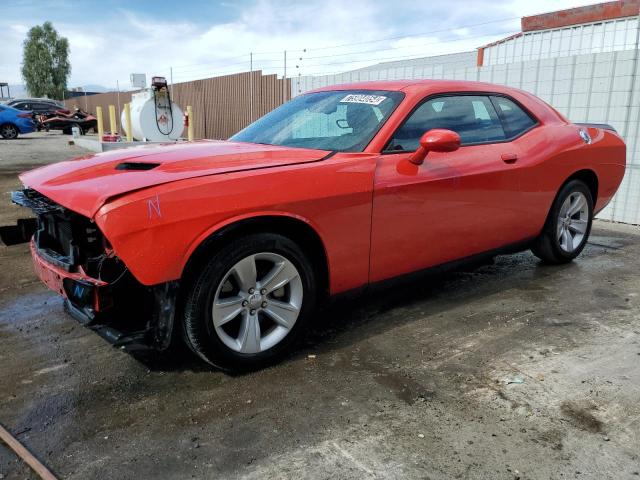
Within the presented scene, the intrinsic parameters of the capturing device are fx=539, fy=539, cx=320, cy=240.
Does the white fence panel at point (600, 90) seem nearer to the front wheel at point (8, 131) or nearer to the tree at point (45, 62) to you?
the front wheel at point (8, 131)

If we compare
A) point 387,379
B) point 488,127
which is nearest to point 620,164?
point 488,127

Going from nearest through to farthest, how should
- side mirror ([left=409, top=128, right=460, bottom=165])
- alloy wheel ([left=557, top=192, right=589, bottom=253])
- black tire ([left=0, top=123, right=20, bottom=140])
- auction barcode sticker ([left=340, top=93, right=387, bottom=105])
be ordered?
side mirror ([left=409, top=128, right=460, bottom=165]), auction barcode sticker ([left=340, top=93, right=387, bottom=105]), alloy wheel ([left=557, top=192, right=589, bottom=253]), black tire ([left=0, top=123, right=20, bottom=140])

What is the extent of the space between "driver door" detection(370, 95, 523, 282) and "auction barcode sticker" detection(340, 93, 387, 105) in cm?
26

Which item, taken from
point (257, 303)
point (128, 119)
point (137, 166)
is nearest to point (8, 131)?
point (128, 119)

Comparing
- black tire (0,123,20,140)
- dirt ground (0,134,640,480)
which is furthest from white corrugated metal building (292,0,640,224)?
black tire (0,123,20,140)

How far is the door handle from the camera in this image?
3957 millimetres

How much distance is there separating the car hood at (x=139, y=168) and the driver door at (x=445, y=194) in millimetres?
534

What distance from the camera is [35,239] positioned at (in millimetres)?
3176

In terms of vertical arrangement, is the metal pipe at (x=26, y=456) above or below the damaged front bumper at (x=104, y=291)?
below

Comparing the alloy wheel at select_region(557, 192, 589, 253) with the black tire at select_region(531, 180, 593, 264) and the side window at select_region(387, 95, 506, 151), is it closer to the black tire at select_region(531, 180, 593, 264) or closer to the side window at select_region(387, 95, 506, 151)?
the black tire at select_region(531, 180, 593, 264)

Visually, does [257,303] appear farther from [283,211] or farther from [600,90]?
[600,90]

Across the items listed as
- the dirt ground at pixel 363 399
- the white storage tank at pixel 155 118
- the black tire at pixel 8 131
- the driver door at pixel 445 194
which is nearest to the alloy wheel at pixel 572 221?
the driver door at pixel 445 194

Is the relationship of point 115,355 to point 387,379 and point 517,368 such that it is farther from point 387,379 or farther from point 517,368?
point 517,368

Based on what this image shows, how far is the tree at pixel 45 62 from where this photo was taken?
2544 inches
